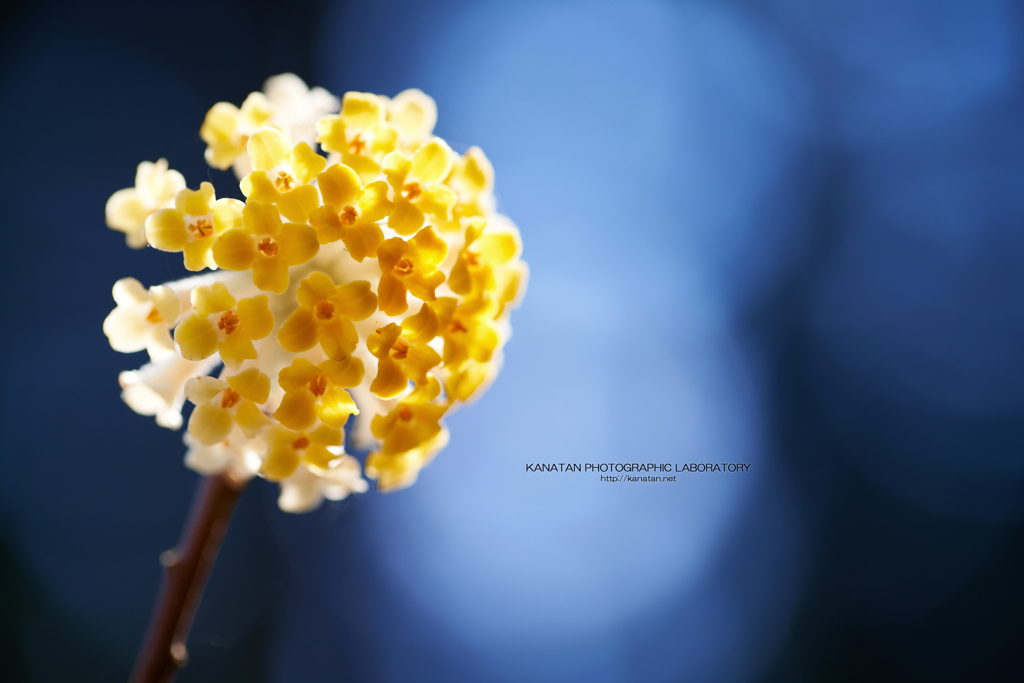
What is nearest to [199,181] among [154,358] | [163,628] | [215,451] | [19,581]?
[154,358]

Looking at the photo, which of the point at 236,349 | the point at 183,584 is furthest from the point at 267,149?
the point at 183,584

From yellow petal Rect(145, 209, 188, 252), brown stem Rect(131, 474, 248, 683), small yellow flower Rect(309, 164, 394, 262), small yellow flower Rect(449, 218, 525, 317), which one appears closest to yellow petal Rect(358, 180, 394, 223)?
small yellow flower Rect(309, 164, 394, 262)

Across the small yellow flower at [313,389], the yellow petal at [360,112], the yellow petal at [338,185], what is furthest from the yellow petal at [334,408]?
the yellow petal at [360,112]

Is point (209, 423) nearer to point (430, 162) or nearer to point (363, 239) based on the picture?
point (363, 239)

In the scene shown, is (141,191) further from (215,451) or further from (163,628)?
(163,628)

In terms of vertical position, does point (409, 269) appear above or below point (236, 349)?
above

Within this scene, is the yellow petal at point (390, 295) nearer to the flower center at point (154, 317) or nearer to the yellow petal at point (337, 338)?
the yellow petal at point (337, 338)
